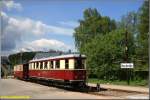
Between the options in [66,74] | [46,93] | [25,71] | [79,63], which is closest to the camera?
[46,93]

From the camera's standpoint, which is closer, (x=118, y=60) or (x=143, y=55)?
(x=118, y=60)

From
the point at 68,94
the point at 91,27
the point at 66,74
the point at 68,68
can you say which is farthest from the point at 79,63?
the point at 91,27

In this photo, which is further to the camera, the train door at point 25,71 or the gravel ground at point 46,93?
the train door at point 25,71

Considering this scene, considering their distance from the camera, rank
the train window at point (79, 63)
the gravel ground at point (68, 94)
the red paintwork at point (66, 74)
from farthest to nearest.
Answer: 1. the train window at point (79, 63)
2. the red paintwork at point (66, 74)
3. the gravel ground at point (68, 94)

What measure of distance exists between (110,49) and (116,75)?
12.1ft

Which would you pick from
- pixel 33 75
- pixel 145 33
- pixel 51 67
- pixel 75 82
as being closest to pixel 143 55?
pixel 145 33

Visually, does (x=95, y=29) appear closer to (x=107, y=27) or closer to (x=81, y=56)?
(x=107, y=27)

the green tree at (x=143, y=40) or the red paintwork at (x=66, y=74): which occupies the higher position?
the green tree at (x=143, y=40)

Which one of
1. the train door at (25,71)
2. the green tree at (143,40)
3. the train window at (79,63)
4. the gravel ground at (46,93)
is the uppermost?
the green tree at (143,40)

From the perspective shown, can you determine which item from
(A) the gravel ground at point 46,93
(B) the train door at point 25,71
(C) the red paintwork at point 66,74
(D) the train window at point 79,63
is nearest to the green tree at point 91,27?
(B) the train door at point 25,71

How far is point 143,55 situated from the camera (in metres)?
61.0

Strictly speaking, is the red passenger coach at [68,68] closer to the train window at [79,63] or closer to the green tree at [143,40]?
the train window at [79,63]

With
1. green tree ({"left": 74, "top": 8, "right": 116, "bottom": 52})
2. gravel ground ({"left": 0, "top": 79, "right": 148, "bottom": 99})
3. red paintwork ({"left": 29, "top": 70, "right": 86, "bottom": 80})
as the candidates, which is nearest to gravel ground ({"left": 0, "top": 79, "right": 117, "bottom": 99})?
gravel ground ({"left": 0, "top": 79, "right": 148, "bottom": 99})

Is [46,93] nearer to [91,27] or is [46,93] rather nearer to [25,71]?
[25,71]
